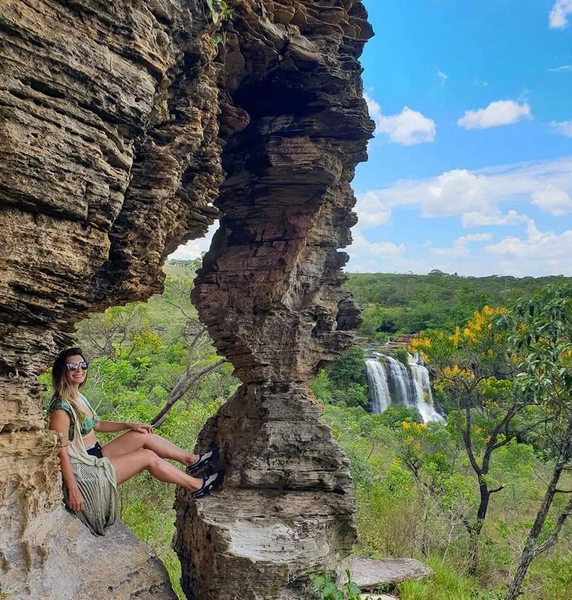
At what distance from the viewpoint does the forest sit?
811 cm

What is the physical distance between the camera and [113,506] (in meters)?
4.98

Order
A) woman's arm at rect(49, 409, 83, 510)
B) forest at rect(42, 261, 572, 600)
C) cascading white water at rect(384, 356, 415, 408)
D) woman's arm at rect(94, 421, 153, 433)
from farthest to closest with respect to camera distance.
→ cascading white water at rect(384, 356, 415, 408) < forest at rect(42, 261, 572, 600) < woman's arm at rect(94, 421, 153, 433) < woman's arm at rect(49, 409, 83, 510)

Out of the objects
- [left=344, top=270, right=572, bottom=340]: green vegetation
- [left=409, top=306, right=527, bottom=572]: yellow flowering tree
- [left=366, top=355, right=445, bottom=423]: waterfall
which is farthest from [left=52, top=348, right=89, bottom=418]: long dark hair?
[left=366, top=355, right=445, bottom=423]: waterfall

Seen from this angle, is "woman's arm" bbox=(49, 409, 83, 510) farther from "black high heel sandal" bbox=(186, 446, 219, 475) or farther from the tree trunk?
the tree trunk

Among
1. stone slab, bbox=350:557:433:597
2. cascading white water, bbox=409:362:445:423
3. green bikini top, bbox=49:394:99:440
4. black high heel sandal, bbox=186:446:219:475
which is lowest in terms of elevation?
stone slab, bbox=350:557:433:597

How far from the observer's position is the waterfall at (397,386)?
26.3 meters

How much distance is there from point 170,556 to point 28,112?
8.76m

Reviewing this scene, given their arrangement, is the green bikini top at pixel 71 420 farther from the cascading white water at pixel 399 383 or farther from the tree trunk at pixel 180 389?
the cascading white water at pixel 399 383

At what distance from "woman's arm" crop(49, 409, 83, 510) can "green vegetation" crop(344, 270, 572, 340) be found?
22187 millimetres

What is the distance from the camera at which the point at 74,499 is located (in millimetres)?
4570

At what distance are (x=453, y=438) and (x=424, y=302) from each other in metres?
29.6

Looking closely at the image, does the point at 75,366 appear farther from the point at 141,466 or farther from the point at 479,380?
the point at 479,380

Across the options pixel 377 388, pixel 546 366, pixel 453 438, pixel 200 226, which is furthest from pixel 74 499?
pixel 377 388

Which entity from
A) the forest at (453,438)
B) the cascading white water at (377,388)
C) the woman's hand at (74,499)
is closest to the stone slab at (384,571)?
the forest at (453,438)
